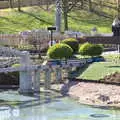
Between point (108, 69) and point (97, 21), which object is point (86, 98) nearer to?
point (108, 69)

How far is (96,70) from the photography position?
5541 cm

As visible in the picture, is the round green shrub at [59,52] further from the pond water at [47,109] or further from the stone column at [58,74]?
the pond water at [47,109]

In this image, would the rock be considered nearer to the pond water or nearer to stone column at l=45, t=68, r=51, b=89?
the pond water

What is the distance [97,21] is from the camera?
10044 centimetres

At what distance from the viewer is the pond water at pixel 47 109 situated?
4162cm

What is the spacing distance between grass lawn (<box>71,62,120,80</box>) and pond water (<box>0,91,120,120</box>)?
4268mm

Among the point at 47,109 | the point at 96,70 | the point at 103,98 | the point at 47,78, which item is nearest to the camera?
the point at 47,109

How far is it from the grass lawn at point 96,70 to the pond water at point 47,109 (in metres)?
4.27

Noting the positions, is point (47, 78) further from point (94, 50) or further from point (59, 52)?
point (94, 50)

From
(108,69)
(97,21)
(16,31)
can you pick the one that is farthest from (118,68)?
(97,21)

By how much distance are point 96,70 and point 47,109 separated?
11.7 m

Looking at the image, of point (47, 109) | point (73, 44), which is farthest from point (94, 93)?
point (73, 44)

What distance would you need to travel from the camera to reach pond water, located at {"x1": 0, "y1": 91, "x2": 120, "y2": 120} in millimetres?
41625

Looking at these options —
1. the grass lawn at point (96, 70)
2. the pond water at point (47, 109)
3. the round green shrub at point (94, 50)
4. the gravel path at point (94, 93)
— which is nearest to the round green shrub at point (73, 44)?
the round green shrub at point (94, 50)
